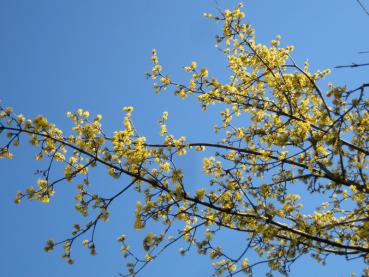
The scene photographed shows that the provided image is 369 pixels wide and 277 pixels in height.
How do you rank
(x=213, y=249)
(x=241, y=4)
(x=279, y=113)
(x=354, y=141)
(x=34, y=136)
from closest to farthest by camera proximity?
(x=34, y=136) < (x=213, y=249) < (x=354, y=141) < (x=279, y=113) < (x=241, y=4)

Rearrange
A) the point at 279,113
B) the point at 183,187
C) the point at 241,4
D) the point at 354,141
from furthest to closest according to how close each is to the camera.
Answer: the point at 241,4
the point at 279,113
the point at 354,141
the point at 183,187

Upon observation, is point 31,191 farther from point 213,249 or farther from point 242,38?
point 242,38

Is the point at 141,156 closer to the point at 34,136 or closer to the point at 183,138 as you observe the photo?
the point at 183,138

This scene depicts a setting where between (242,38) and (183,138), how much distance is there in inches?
92.5

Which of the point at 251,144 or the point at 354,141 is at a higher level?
the point at 251,144

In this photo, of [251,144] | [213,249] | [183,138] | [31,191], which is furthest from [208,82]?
[31,191]

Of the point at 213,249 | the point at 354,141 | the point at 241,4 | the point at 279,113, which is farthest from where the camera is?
the point at 241,4

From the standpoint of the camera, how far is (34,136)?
17.0ft

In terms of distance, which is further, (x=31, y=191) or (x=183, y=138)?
(x=183, y=138)

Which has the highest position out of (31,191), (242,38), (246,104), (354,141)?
(242,38)

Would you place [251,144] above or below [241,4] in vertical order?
below

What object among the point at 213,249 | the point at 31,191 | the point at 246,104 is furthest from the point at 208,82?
the point at 31,191

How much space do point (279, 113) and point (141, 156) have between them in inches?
96.5

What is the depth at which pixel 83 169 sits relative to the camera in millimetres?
5445
